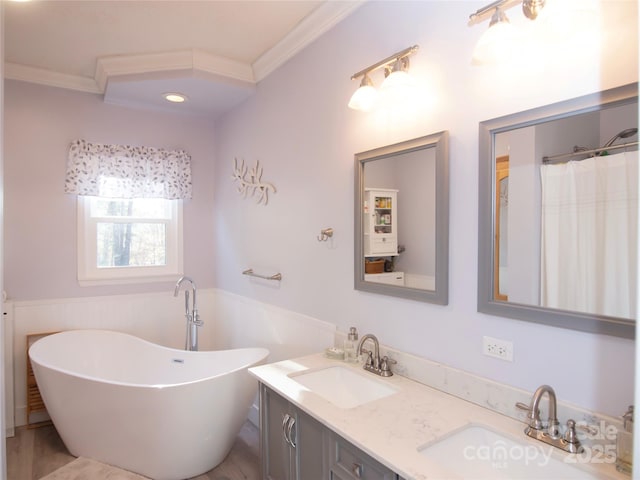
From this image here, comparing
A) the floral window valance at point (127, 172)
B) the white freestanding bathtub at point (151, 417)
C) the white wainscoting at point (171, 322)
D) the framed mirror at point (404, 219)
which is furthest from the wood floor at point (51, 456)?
the floral window valance at point (127, 172)

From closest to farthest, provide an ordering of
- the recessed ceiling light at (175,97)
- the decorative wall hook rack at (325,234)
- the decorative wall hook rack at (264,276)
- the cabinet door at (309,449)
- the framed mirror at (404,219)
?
the cabinet door at (309,449) → the framed mirror at (404,219) → the decorative wall hook rack at (325,234) → the decorative wall hook rack at (264,276) → the recessed ceiling light at (175,97)

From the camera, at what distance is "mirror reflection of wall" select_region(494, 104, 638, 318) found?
119cm

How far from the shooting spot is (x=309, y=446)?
1655 millimetres

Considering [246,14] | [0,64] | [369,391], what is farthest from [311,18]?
[369,391]

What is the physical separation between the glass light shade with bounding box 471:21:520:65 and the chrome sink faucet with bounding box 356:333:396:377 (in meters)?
1.28

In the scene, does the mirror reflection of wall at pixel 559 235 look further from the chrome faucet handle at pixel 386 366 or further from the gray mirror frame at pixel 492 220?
the chrome faucet handle at pixel 386 366

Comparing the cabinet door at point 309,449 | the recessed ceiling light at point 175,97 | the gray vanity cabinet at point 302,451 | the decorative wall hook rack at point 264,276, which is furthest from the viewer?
the recessed ceiling light at point 175,97

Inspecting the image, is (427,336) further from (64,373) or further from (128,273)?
(128,273)

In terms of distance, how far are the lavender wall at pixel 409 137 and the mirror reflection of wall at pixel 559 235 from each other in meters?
0.09

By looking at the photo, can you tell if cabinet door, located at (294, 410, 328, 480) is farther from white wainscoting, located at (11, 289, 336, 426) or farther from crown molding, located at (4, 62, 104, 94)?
crown molding, located at (4, 62, 104, 94)

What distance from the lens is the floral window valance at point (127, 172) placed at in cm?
332

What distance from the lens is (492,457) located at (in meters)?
1.33

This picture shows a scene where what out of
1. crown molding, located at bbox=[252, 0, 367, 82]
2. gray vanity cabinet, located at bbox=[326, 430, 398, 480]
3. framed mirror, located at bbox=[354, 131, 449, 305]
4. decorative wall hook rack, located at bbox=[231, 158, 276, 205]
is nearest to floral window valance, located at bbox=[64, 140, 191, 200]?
decorative wall hook rack, located at bbox=[231, 158, 276, 205]

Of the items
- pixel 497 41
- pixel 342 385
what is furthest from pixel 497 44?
pixel 342 385
